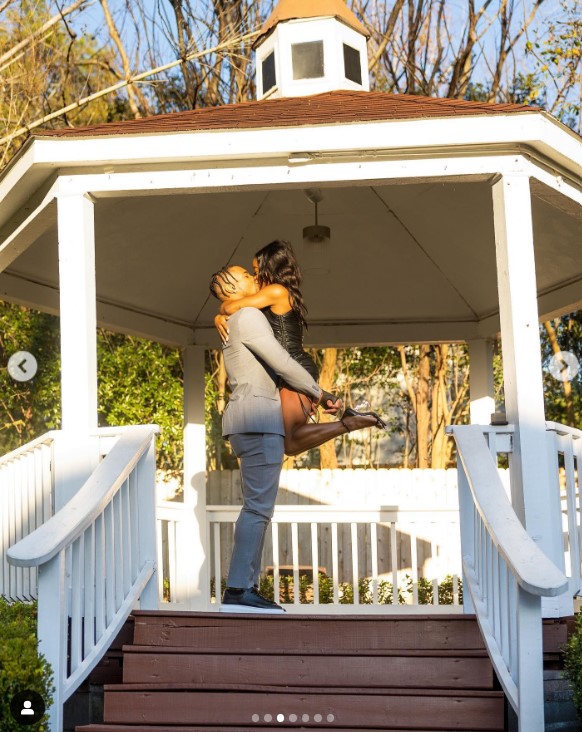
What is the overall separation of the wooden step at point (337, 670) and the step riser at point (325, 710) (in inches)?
6.1

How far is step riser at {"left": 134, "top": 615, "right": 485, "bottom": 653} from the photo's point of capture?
476cm

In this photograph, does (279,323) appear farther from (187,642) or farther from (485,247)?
(485,247)

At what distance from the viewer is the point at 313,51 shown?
8531 mm

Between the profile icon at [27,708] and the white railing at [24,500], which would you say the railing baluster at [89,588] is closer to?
the profile icon at [27,708]

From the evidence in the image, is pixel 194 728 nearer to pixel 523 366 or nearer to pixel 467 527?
pixel 467 527

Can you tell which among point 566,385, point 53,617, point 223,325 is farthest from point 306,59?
point 566,385

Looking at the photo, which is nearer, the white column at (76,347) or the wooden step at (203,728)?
the wooden step at (203,728)

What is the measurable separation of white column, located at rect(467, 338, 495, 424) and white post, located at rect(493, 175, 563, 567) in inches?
132

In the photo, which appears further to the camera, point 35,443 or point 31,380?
point 31,380

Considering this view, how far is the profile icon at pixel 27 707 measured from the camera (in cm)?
383

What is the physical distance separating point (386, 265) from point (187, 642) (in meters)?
4.47

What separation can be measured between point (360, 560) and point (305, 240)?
5715mm

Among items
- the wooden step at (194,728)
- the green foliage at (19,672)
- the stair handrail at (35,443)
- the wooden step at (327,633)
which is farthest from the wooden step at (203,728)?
the stair handrail at (35,443)

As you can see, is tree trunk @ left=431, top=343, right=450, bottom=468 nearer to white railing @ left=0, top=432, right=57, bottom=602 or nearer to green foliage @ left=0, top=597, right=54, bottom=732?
white railing @ left=0, top=432, right=57, bottom=602
